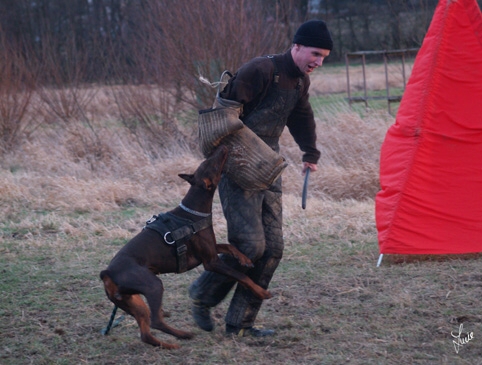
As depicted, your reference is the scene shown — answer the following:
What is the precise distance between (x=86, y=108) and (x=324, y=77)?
572 inches

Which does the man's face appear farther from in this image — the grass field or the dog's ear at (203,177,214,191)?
the grass field

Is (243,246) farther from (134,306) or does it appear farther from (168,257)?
(134,306)

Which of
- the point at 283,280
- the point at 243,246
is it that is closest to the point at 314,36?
the point at 243,246

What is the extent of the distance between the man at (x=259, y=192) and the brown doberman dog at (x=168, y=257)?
13 cm

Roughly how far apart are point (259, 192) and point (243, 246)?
34 centimetres

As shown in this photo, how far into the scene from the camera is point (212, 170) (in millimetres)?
3949

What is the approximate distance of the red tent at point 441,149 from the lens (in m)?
5.66

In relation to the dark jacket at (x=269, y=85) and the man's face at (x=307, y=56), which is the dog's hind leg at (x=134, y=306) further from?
the man's face at (x=307, y=56)

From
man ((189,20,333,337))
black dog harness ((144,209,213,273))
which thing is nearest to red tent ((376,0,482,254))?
man ((189,20,333,337))

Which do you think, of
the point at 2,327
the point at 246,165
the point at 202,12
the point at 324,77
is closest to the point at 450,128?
the point at 246,165

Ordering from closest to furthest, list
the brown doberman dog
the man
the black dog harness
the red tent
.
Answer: the brown doberman dog
the black dog harness
the man
the red tent

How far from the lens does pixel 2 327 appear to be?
14.8 ft

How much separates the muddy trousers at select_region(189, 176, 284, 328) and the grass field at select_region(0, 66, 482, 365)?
22 cm

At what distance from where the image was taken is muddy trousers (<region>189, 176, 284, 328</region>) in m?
3.98
